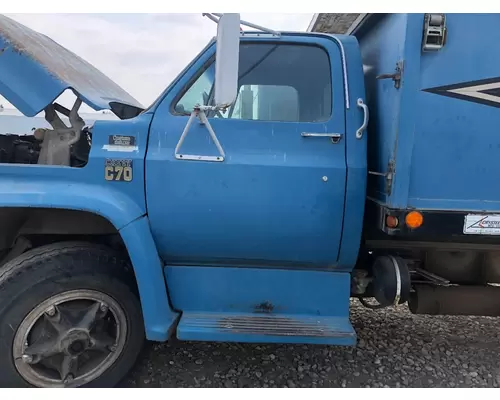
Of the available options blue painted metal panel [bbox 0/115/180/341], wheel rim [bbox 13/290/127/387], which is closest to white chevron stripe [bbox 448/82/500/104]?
blue painted metal panel [bbox 0/115/180/341]

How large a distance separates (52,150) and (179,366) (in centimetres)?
171

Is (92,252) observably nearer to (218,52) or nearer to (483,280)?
(218,52)

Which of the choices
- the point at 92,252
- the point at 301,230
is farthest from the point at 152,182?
the point at 301,230

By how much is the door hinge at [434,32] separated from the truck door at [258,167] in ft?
1.72

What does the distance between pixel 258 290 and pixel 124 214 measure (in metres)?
0.95

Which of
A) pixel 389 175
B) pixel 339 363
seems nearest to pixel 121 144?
pixel 389 175

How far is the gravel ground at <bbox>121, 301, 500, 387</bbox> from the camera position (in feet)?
9.57

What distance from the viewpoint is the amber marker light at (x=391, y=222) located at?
2.38m

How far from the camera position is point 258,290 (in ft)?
8.90

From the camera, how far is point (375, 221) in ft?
8.67

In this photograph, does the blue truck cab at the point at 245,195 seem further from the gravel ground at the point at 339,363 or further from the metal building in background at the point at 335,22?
the gravel ground at the point at 339,363

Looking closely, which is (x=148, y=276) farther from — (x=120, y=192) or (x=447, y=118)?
(x=447, y=118)

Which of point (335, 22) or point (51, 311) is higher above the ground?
point (335, 22)

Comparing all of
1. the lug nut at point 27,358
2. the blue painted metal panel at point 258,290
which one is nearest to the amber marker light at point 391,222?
the blue painted metal panel at point 258,290
